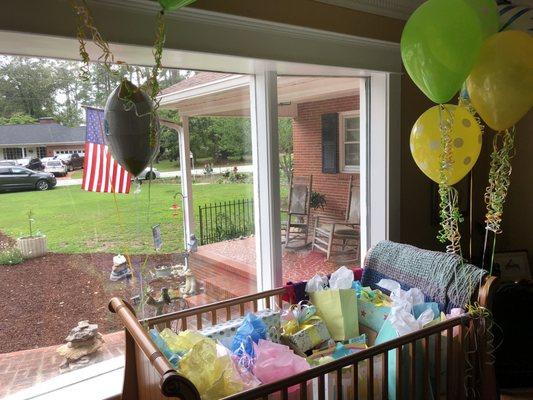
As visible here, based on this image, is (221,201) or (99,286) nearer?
(99,286)

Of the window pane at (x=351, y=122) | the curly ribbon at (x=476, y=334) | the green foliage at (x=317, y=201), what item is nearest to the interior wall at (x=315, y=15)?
the window pane at (x=351, y=122)

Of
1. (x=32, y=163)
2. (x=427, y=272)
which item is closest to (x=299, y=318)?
(x=427, y=272)

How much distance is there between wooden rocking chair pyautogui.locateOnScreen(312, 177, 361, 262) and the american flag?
4.25ft

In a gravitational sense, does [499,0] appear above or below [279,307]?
above

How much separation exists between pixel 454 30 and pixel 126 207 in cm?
133

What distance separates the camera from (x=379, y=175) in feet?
7.76

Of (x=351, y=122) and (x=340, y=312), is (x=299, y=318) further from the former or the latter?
(x=351, y=122)

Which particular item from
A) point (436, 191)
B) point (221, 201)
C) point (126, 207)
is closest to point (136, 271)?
point (126, 207)

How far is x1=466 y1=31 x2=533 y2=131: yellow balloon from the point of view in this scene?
1293 millimetres

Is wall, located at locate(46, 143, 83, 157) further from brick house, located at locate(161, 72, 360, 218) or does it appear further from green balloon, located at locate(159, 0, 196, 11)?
green balloon, located at locate(159, 0, 196, 11)

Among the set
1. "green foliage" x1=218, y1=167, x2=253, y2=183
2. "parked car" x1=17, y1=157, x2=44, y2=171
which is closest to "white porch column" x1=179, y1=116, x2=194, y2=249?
"green foliage" x1=218, y1=167, x2=253, y2=183

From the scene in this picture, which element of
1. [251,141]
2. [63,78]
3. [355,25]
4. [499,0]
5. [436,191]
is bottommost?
[436,191]

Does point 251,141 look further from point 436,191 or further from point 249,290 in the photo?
point 436,191

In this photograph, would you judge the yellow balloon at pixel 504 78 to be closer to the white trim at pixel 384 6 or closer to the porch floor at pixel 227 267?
the white trim at pixel 384 6
